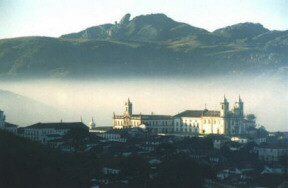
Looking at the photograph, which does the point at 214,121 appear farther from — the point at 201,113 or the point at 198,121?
the point at 201,113

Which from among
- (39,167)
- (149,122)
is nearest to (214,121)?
(149,122)

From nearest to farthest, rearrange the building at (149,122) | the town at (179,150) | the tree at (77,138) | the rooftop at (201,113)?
the town at (179,150) < the tree at (77,138) < the rooftop at (201,113) < the building at (149,122)

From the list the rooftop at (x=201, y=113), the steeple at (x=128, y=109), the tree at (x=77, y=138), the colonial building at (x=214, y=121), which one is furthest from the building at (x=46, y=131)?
the rooftop at (x=201, y=113)

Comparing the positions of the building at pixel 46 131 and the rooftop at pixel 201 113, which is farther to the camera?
the rooftop at pixel 201 113

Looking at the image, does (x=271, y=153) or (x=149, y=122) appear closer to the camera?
(x=271, y=153)

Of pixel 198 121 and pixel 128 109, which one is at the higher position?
pixel 128 109

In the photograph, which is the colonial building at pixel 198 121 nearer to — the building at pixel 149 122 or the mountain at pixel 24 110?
the building at pixel 149 122

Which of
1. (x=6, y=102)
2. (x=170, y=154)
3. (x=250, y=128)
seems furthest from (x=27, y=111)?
(x=170, y=154)

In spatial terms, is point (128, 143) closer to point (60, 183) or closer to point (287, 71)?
point (60, 183)
